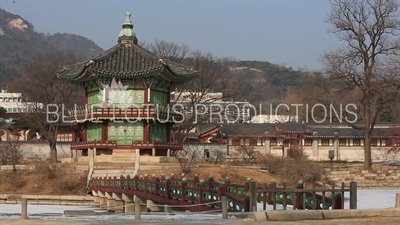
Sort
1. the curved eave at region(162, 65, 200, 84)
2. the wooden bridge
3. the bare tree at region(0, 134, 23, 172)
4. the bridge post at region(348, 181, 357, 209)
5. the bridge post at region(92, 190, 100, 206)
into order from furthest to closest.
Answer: the bare tree at region(0, 134, 23, 172) < the curved eave at region(162, 65, 200, 84) < the bridge post at region(92, 190, 100, 206) < the bridge post at region(348, 181, 357, 209) < the wooden bridge

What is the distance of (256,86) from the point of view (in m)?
180

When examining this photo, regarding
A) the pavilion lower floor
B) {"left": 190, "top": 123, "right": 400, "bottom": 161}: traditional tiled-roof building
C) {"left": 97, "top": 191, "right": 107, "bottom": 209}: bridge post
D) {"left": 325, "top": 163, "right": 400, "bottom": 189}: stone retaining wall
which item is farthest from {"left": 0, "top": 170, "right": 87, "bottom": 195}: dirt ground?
{"left": 190, "top": 123, "right": 400, "bottom": 161}: traditional tiled-roof building

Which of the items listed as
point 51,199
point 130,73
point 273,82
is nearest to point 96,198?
point 51,199

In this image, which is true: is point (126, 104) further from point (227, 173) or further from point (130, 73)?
point (227, 173)

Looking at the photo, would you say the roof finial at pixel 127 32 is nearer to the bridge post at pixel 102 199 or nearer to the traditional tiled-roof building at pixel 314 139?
the bridge post at pixel 102 199

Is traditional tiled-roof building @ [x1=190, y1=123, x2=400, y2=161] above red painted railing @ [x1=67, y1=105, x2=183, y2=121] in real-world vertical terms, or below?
below

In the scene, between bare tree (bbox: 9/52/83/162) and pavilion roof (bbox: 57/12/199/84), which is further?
bare tree (bbox: 9/52/83/162)

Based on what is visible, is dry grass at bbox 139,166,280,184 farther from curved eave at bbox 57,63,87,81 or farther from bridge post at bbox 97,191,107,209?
curved eave at bbox 57,63,87,81

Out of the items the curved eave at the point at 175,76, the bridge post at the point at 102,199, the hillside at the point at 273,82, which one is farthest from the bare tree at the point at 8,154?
the hillside at the point at 273,82

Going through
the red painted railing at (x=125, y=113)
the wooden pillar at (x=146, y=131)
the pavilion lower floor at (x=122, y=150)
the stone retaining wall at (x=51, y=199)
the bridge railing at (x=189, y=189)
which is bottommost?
the stone retaining wall at (x=51, y=199)

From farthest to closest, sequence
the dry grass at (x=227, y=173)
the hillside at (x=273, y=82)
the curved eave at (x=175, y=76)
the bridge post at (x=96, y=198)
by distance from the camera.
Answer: the hillside at (x=273, y=82) < the curved eave at (x=175, y=76) < the dry grass at (x=227, y=173) < the bridge post at (x=96, y=198)

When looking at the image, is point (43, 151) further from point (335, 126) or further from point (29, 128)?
point (335, 126)

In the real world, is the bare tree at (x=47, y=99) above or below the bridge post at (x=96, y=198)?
above

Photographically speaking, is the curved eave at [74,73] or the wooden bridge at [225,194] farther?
the curved eave at [74,73]
